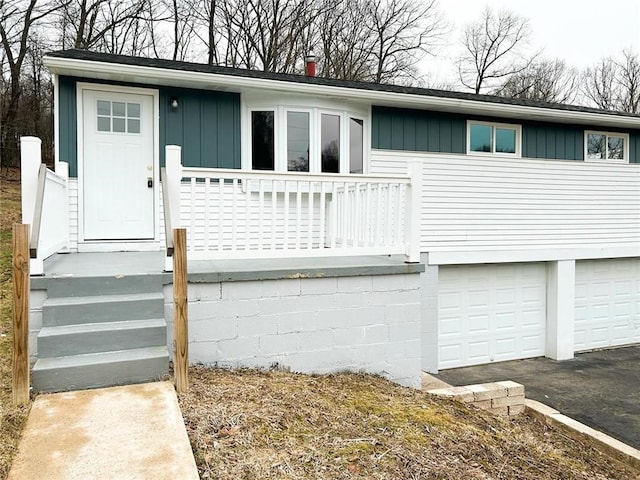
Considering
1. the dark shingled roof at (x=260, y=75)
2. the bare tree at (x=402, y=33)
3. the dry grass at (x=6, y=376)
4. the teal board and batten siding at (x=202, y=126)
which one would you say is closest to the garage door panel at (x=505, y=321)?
the dark shingled roof at (x=260, y=75)

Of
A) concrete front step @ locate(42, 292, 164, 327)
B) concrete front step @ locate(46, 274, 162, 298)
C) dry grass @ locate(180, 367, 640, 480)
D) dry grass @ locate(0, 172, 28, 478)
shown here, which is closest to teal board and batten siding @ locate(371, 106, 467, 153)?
dry grass @ locate(180, 367, 640, 480)

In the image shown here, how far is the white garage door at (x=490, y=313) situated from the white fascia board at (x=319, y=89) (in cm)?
269

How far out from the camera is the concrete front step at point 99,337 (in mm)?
3543

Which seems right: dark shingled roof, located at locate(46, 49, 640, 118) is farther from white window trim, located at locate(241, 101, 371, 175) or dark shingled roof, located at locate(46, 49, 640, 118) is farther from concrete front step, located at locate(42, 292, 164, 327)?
concrete front step, located at locate(42, 292, 164, 327)

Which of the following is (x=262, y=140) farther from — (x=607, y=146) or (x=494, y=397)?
(x=607, y=146)

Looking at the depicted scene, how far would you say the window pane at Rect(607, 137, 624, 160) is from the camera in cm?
965

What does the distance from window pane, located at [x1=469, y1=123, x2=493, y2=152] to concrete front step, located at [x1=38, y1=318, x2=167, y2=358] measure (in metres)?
6.50

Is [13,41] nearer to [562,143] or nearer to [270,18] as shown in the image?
[270,18]

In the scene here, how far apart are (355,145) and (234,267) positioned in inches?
151

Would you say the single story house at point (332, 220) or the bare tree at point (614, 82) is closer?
the single story house at point (332, 220)

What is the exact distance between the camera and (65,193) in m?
5.82

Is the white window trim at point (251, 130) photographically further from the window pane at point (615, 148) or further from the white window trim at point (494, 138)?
the window pane at point (615, 148)

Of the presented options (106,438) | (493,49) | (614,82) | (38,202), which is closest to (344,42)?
(493,49)

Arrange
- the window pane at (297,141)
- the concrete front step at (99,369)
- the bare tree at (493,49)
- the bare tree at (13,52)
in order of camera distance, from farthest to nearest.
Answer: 1. the bare tree at (493,49)
2. the bare tree at (13,52)
3. the window pane at (297,141)
4. the concrete front step at (99,369)
